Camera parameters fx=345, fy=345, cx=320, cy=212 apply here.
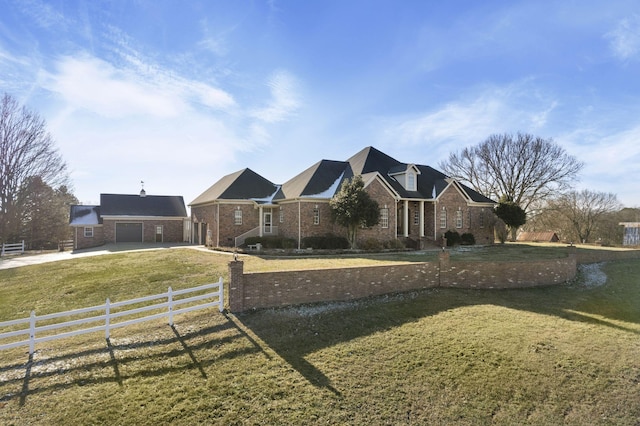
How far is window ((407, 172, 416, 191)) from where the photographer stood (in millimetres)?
28359

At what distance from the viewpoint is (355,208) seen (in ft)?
74.1

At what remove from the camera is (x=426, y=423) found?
6789 mm

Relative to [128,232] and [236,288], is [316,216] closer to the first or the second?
[236,288]

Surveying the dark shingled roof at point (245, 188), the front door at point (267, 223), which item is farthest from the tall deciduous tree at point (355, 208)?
the dark shingled roof at point (245, 188)

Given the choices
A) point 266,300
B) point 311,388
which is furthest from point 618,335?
point 266,300

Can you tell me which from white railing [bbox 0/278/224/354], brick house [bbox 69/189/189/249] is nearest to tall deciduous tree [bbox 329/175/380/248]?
white railing [bbox 0/278/224/354]

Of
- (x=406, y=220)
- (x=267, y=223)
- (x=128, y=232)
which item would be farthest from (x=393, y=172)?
(x=128, y=232)

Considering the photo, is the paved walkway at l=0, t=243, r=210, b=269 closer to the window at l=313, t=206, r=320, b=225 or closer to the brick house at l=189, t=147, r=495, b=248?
the brick house at l=189, t=147, r=495, b=248

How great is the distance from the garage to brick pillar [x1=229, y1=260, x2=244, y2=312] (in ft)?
96.2

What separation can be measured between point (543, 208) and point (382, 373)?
44.3 metres

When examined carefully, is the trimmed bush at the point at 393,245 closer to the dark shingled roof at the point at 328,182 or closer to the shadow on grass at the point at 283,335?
the dark shingled roof at the point at 328,182

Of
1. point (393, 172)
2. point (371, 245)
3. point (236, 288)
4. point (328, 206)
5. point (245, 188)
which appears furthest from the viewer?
point (393, 172)

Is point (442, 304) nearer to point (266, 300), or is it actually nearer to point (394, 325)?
point (394, 325)

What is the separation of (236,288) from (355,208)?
13.0 meters
